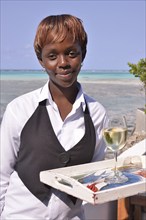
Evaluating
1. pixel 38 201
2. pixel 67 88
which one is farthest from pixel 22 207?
pixel 67 88

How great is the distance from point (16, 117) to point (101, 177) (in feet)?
1.41

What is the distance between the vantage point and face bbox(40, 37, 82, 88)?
1.49 m

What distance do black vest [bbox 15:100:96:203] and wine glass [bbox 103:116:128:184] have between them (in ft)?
0.21

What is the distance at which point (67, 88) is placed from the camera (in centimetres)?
160

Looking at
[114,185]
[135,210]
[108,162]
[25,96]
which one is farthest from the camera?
[135,210]

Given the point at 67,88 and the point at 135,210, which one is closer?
the point at 67,88

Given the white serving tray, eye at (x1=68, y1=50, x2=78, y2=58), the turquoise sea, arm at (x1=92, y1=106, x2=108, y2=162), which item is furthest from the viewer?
the turquoise sea

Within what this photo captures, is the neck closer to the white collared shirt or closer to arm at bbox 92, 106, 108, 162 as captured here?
the white collared shirt

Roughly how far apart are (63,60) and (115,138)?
40 cm

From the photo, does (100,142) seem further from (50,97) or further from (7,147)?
(7,147)

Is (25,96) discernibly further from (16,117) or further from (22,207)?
(22,207)

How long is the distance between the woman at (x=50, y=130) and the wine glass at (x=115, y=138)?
2.0 inches

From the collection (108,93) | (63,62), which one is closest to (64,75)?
(63,62)

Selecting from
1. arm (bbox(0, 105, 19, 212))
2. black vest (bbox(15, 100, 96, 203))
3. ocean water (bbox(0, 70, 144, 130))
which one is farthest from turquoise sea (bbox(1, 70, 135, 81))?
black vest (bbox(15, 100, 96, 203))
